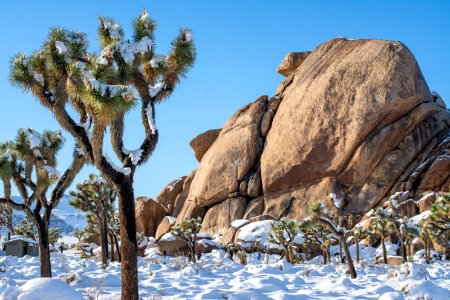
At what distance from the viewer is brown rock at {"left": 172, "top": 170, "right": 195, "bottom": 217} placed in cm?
4994

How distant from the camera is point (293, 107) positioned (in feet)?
138

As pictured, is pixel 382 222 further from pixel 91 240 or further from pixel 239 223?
pixel 91 240

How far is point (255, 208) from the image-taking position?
134ft

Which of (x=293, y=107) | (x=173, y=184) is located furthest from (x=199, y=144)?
(x=293, y=107)

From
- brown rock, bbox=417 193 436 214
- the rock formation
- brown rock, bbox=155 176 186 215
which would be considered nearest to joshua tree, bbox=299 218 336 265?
the rock formation

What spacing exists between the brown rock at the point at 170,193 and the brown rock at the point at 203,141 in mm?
3753

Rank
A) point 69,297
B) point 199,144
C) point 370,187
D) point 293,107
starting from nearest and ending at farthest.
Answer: point 69,297 → point 370,187 → point 293,107 → point 199,144

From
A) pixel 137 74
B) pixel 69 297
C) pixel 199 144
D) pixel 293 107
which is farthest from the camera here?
pixel 199 144

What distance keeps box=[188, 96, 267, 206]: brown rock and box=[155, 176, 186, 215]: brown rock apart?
680 centimetres

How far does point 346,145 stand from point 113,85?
29.8 metres

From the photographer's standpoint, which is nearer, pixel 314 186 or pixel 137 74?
pixel 137 74

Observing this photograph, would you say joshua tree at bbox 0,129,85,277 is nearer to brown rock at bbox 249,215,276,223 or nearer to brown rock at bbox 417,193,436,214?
brown rock at bbox 249,215,276,223

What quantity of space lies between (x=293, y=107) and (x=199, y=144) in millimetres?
14981

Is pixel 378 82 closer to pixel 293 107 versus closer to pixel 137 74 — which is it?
pixel 293 107
